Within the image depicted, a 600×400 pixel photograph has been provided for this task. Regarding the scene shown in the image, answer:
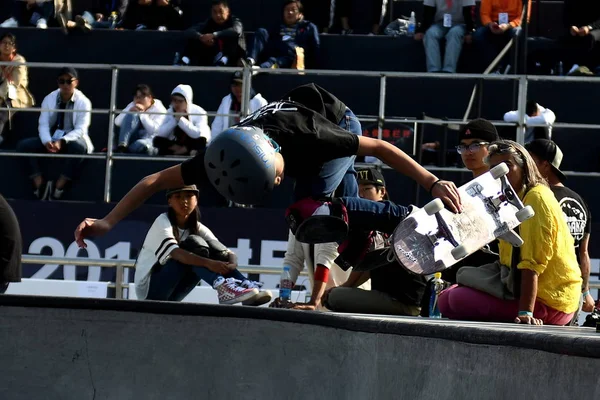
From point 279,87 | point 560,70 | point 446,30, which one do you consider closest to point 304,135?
point 279,87

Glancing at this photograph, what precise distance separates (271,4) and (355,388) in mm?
10854

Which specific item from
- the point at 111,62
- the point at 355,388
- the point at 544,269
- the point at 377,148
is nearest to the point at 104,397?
the point at 355,388

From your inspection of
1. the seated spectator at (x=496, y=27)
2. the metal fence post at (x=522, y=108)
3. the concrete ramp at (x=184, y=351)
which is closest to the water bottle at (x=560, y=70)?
the seated spectator at (x=496, y=27)

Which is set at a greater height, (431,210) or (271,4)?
(271,4)

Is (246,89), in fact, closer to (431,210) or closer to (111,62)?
(111,62)

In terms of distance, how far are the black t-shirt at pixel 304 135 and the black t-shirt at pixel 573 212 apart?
200cm

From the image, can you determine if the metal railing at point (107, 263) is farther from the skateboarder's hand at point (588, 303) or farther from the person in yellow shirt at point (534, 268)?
the person in yellow shirt at point (534, 268)

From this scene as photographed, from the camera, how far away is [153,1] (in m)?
15.2

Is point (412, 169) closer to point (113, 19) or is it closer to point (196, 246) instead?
point (196, 246)

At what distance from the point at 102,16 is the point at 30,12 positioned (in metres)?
1.05

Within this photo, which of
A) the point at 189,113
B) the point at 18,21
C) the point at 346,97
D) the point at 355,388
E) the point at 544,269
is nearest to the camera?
the point at 355,388

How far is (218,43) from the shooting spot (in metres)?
14.2

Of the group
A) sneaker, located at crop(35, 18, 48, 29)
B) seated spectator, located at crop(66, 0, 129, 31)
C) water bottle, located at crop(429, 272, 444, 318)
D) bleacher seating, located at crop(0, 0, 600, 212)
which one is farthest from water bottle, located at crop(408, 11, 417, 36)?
water bottle, located at crop(429, 272, 444, 318)

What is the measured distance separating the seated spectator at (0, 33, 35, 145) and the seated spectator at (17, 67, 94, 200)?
2.42ft
